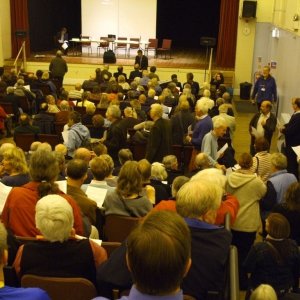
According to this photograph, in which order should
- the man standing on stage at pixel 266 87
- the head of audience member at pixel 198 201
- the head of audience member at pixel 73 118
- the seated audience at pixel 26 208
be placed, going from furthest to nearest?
the man standing on stage at pixel 266 87
the head of audience member at pixel 73 118
the seated audience at pixel 26 208
the head of audience member at pixel 198 201

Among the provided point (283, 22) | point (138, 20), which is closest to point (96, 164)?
point (283, 22)

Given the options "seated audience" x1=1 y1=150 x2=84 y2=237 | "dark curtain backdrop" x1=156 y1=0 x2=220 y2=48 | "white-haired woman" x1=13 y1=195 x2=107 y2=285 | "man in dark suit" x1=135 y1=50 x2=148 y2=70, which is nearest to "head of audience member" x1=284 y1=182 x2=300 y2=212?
"seated audience" x1=1 y1=150 x2=84 y2=237

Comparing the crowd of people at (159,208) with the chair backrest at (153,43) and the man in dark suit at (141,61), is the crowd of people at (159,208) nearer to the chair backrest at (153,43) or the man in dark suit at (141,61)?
the man in dark suit at (141,61)

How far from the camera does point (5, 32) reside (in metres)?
17.8

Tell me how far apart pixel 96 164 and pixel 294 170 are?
147 inches

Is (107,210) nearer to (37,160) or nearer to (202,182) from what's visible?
(37,160)

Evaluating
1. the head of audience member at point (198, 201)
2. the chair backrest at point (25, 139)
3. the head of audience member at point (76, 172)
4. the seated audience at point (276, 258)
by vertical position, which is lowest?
the chair backrest at point (25, 139)

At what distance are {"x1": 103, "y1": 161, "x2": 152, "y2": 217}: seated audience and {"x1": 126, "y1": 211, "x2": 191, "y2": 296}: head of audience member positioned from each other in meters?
2.38

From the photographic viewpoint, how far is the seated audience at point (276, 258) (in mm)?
3514

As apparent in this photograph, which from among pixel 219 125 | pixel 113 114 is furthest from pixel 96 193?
pixel 113 114

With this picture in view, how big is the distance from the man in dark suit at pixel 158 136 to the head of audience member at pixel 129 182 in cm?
278

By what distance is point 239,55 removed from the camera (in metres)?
16.4

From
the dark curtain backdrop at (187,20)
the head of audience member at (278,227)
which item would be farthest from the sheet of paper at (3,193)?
the dark curtain backdrop at (187,20)

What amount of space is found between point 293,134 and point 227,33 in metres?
10.9
